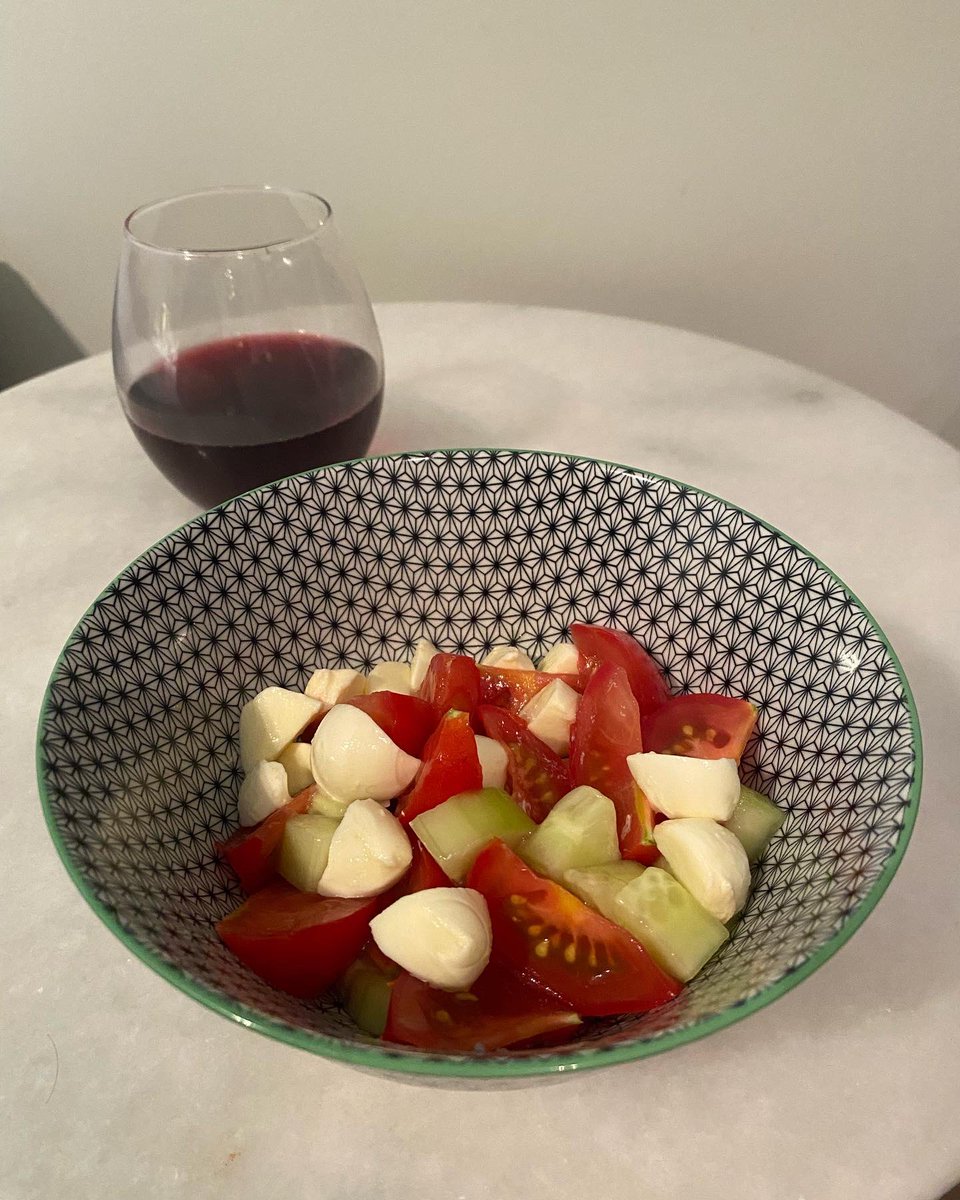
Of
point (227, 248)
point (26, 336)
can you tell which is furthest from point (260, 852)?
point (26, 336)

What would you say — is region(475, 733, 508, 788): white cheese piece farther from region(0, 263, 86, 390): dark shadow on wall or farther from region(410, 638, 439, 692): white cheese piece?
region(0, 263, 86, 390): dark shadow on wall

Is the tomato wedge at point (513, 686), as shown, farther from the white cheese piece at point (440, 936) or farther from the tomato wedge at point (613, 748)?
the white cheese piece at point (440, 936)

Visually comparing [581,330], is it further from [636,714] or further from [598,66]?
[636,714]

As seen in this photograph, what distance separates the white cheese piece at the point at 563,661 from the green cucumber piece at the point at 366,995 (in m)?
0.24

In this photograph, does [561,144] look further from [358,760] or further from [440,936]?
[440,936]

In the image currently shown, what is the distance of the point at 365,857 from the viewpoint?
1.61 feet

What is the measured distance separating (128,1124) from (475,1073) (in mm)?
214

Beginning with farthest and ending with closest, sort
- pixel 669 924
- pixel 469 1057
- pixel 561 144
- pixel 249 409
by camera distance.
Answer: pixel 561 144, pixel 249 409, pixel 669 924, pixel 469 1057

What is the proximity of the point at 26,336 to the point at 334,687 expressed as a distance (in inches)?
57.4

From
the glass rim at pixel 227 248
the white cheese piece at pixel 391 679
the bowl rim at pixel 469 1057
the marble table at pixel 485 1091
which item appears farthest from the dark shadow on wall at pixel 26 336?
the bowl rim at pixel 469 1057

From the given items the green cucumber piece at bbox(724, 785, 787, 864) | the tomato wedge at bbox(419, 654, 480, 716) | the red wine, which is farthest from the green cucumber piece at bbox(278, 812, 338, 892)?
the red wine

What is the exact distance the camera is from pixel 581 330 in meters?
1.16

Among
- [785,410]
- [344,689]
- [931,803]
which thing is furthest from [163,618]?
[785,410]

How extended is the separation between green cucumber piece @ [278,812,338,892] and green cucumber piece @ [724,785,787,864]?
23cm
